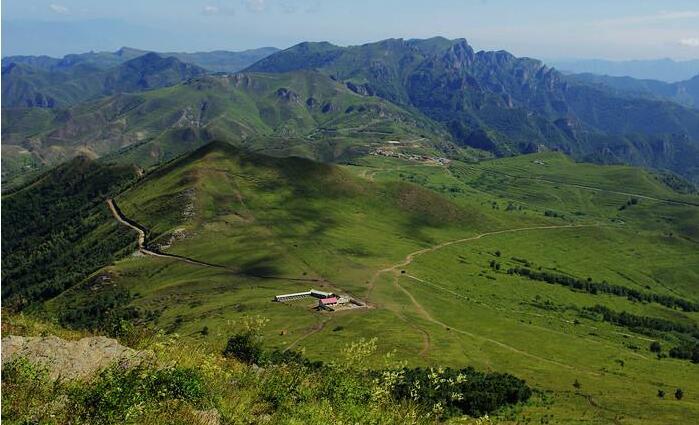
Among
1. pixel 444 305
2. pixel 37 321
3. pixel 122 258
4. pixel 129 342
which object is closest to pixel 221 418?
pixel 129 342

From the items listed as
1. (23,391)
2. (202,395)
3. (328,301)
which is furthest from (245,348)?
(328,301)

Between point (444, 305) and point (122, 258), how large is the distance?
111 m

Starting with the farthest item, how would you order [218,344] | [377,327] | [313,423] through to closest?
[377,327] < [218,344] < [313,423]

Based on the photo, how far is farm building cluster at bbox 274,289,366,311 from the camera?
134750 mm

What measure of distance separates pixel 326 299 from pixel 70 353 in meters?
120

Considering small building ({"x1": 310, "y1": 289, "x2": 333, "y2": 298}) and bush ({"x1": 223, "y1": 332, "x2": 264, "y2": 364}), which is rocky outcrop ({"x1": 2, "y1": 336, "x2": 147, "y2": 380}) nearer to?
bush ({"x1": 223, "y1": 332, "x2": 264, "y2": 364})

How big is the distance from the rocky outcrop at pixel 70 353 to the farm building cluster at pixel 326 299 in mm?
113884

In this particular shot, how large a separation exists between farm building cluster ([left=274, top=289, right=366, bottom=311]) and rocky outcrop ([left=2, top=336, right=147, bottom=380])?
114m

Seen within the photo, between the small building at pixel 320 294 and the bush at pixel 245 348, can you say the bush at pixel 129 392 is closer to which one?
the bush at pixel 245 348

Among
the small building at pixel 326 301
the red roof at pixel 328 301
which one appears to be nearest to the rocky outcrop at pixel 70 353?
the small building at pixel 326 301

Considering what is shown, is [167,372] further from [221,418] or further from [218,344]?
[218,344]

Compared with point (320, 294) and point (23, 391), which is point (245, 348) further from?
point (320, 294)

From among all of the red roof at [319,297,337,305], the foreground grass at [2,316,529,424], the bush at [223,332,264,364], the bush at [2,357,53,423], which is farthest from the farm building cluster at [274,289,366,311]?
the bush at [2,357,53,423]

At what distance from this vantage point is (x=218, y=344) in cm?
2661
